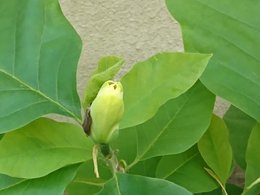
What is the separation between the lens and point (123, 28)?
0.74 meters

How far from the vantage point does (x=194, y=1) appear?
467mm

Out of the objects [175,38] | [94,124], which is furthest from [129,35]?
[94,124]

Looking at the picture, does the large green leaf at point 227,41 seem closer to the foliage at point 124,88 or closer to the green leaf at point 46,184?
the foliage at point 124,88

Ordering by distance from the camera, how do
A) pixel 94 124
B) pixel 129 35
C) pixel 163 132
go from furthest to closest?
pixel 129 35
pixel 163 132
pixel 94 124

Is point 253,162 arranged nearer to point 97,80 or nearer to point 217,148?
point 217,148

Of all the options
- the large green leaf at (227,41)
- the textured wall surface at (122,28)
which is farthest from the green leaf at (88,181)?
the textured wall surface at (122,28)

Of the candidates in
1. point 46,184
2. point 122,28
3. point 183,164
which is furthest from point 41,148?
point 122,28

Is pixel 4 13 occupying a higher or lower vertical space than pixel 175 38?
higher

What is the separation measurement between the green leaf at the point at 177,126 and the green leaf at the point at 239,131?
8 centimetres

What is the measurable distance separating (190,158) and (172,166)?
18 mm

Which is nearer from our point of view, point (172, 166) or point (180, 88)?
point (180, 88)

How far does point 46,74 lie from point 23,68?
2 cm

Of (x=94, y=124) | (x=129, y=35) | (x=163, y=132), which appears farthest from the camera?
(x=129, y=35)

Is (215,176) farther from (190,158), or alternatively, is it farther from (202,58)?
(202,58)
